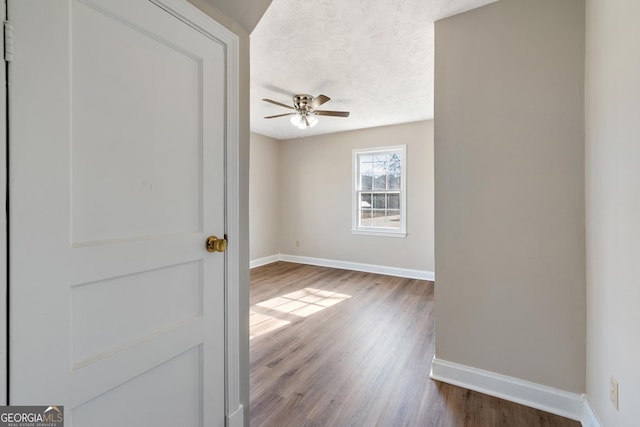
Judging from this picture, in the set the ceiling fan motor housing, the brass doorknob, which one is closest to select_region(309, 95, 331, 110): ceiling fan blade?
the ceiling fan motor housing

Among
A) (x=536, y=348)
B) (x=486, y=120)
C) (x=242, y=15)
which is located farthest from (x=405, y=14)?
(x=536, y=348)

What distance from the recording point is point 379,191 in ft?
16.6

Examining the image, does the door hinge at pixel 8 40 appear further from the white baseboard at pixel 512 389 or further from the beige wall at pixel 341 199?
the beige wall at pixel 341 199

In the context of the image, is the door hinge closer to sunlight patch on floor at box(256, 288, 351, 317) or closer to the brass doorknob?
the brass doorknob

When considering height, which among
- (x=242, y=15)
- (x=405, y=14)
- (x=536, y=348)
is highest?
(x=405, y=14)

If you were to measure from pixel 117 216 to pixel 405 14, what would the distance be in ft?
6.99

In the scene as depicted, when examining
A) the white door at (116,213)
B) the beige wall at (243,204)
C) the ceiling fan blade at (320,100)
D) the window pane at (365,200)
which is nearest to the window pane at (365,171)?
the window pane at (365,200)

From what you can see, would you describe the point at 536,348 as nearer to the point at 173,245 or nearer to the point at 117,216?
the point at 173,245

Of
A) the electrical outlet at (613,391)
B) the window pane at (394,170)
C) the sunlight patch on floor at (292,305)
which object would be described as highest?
the window pane at (394,170)

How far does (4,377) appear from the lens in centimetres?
73

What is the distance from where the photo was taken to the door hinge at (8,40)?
0.72m

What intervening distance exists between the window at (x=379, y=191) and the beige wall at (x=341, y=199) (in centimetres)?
11

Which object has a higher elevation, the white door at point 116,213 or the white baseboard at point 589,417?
the white door at point 116,213

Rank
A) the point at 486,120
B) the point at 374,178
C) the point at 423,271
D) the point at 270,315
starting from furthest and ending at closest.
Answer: the point at 374,178
the point at 423,271
the point at 270,315
the point at 486,120
